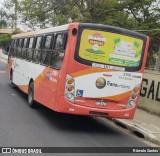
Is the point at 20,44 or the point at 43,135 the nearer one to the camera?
the point at 43,135

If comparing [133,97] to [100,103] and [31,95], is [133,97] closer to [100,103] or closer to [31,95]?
[100,103]

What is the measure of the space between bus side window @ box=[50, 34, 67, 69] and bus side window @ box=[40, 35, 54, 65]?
0.49 meters

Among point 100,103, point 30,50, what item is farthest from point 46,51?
point 100,103

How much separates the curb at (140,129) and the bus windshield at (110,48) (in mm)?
1749

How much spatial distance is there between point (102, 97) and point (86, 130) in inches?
38.2

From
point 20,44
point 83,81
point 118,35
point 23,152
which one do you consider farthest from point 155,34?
point 23,152

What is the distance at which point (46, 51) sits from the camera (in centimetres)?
1231

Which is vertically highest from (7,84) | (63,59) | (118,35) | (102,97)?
(118,35)

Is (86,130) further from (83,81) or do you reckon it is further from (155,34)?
(155,34)

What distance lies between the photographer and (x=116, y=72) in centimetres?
1053

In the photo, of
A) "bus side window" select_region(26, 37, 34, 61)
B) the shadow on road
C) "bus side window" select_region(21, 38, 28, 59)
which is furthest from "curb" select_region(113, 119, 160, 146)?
"bus side window" select_region(21, 38, 28, 59)

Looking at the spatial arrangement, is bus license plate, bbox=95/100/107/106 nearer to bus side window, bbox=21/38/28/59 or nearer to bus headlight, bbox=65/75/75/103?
bus headlight, bbox=65/75/75/103

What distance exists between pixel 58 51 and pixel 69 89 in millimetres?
1316

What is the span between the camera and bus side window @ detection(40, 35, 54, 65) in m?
12.0
